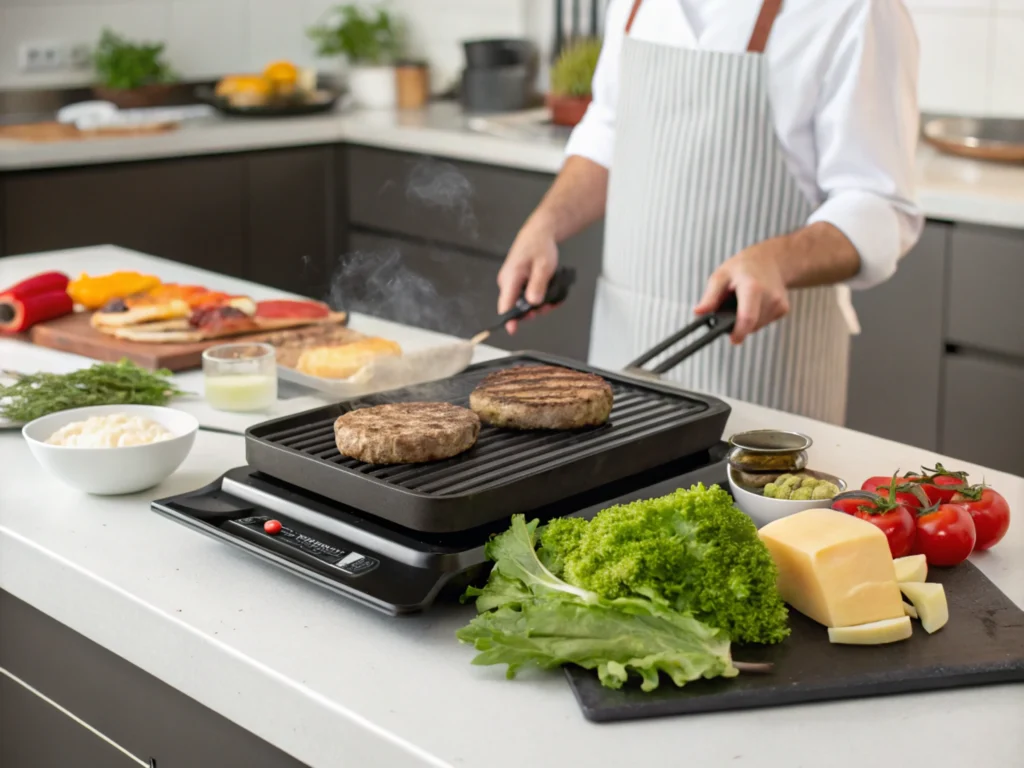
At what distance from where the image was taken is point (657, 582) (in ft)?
3.39

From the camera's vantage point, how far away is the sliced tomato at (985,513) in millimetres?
1254

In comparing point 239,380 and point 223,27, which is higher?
point 223,27

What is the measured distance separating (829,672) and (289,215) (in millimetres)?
3354

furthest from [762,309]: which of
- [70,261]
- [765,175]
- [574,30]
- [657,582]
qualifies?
[574,30]

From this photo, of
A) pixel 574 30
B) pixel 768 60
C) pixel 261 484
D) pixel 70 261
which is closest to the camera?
pixel 261 484

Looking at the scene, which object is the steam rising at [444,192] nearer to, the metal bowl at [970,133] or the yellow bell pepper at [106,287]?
the metal bowl at [970,133]

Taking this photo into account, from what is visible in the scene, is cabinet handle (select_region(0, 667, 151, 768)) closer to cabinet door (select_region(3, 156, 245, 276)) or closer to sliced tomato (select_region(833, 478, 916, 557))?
sliced tomato (select_region(833, 478, 916, 557))

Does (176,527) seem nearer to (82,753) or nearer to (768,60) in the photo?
A: (82,753)

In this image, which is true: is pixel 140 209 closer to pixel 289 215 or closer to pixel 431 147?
pixel 289 215

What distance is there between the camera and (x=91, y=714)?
1319 mm

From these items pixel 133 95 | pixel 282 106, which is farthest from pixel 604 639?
pixel 133 95

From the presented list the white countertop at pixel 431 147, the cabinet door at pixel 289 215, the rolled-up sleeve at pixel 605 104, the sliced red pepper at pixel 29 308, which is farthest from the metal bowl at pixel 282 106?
the sliced red pepper at pixel 29 308

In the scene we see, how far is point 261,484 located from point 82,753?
0.35 m

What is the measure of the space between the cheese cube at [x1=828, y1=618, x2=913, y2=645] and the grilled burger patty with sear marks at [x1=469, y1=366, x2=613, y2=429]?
405mm
